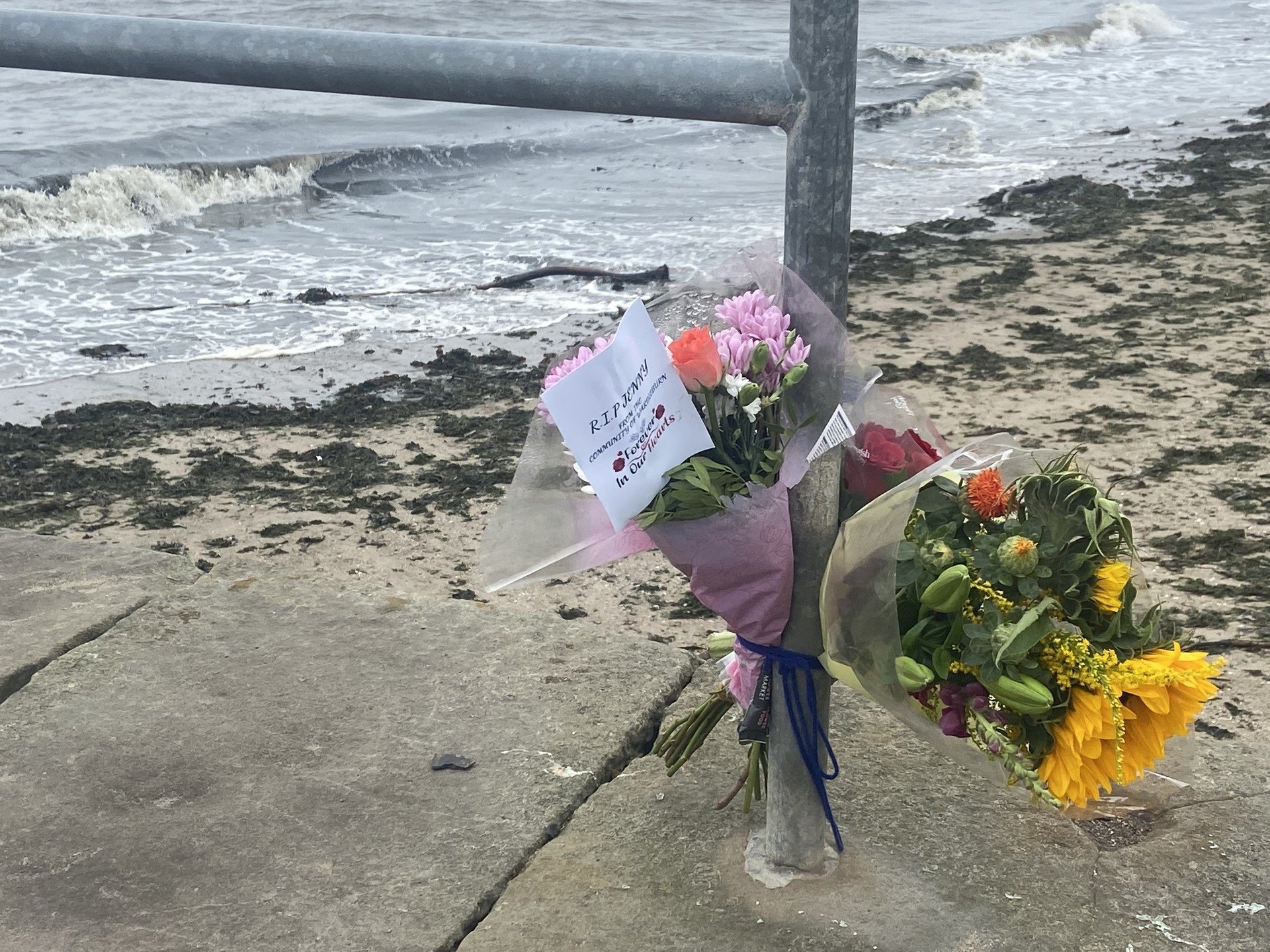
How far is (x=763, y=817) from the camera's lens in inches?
87.0

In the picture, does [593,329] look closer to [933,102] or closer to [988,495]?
[988,495]

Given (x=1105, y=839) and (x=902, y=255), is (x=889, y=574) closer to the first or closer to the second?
(x=1105, y=839)

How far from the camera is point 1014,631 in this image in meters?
1.60

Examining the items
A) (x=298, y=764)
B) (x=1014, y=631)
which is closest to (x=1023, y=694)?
(x=1014, y=631)

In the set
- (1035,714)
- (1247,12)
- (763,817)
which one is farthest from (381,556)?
(1247,12)

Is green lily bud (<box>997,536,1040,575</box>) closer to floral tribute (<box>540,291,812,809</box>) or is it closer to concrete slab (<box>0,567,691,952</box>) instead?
floral tribute (<box>540,291,812,809</box>)

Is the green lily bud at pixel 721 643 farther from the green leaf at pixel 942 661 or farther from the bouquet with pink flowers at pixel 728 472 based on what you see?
the green leaf at pixel 942 661

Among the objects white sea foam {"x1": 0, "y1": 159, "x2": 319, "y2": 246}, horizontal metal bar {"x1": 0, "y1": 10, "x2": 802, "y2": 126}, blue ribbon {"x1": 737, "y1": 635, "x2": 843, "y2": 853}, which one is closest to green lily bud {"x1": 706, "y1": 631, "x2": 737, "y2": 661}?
blue ribbon {"x1": 737, "y1": 635, "x2": 843, "y2": 853}

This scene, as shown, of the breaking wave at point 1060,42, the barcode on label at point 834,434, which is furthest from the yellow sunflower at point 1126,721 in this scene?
the breaking wave at point 1060,42

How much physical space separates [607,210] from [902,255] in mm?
3649

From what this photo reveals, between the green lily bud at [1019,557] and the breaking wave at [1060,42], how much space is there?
19.6 metres

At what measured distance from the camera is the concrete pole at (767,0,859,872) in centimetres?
165

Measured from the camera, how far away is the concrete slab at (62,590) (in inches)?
107

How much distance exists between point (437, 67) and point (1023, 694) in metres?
1.11
